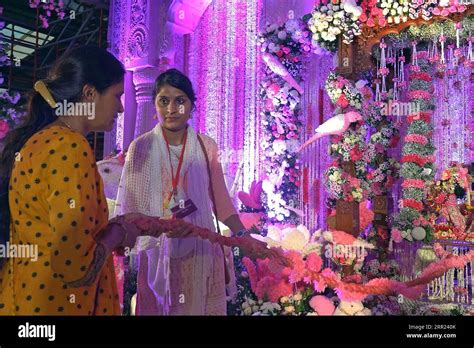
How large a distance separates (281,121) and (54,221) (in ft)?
13.7

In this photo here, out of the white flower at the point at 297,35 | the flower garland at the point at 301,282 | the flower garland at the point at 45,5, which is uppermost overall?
the flower garland at the point at 45,5

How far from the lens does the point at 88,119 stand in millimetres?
2018

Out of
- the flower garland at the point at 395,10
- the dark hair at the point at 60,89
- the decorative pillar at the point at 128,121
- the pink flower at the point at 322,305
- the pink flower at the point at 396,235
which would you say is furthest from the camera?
the decorative pillar at the point at 128,121

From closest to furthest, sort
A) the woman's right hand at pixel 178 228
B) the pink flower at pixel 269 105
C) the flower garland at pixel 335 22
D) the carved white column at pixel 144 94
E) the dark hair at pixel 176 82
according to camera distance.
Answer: the woman's right hand at pixel 178 228
the dark hair at pixel 176 82
the flower garland at pixel 335 22
the carved white column at pixel 144 94
the pink flower at pixel 269 105

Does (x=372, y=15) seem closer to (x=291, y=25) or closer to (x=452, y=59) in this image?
(x=291, y=25)

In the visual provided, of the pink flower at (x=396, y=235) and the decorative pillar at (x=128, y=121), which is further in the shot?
the decorative pillar at (x=128, y=121)

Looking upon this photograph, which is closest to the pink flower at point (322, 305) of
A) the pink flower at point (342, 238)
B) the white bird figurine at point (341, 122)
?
the pink flower at point (342, 238)

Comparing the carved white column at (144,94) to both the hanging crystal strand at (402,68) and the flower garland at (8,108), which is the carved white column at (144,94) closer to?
the flower garland at (8,108)

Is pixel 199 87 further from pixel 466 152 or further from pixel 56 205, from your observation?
pixel 56 205

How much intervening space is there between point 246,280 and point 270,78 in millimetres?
2539

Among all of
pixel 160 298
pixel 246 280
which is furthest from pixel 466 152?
pixel 160 298

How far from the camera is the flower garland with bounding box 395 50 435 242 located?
466 centimetres

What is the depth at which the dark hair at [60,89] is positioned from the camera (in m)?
1.90

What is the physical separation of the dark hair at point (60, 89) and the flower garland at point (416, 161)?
10.9 ft
